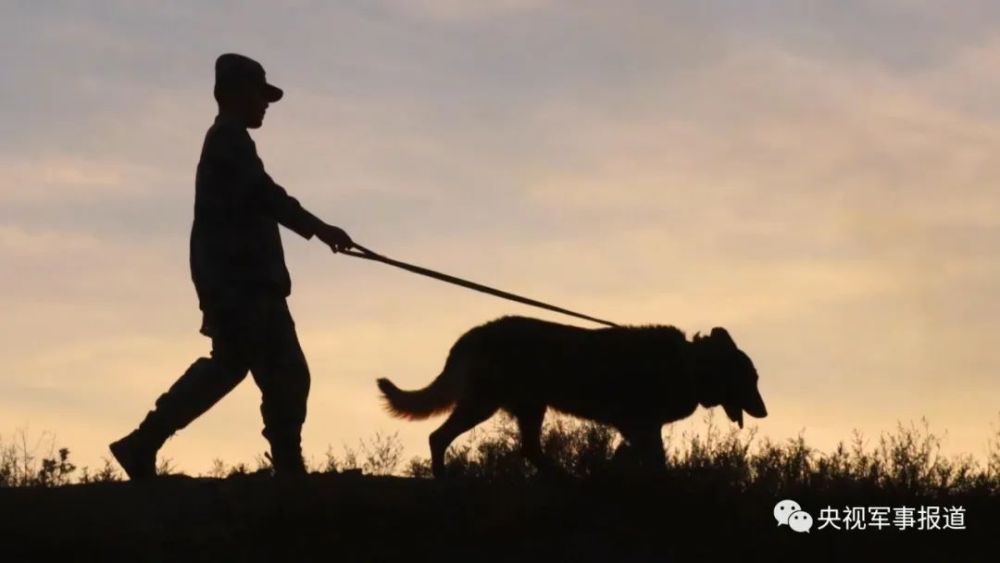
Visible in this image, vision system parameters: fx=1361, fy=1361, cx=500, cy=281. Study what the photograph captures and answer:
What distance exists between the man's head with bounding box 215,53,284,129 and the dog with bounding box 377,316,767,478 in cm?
277

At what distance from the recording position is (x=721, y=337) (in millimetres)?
11109

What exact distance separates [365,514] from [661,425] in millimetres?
4307

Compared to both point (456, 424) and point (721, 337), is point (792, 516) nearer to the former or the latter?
point (456, 424)

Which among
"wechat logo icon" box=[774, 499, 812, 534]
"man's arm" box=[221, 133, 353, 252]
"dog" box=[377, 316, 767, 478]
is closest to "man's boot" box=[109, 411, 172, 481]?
"man's arm" box=[221, 133, 353, 252]

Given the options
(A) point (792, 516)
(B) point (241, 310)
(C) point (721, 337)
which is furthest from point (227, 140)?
(C) point (721, 337)

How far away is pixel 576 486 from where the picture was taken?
717 centimetres

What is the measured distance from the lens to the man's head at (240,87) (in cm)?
769

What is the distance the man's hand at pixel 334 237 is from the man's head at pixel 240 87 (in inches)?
31.3

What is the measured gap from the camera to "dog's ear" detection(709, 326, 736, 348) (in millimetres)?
11086

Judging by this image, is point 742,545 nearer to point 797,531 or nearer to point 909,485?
point 797,531

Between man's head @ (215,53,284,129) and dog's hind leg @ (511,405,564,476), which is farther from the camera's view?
dog's hind leg @ (511,405,564,476)

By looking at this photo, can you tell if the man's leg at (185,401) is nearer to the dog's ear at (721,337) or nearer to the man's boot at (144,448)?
the man's boot at (144,448)

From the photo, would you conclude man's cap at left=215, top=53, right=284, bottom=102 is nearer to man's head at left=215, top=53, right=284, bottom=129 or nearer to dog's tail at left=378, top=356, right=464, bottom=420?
man's head at left=215, top=53, right=284, bottom=129

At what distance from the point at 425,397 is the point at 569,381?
3.64 ft
